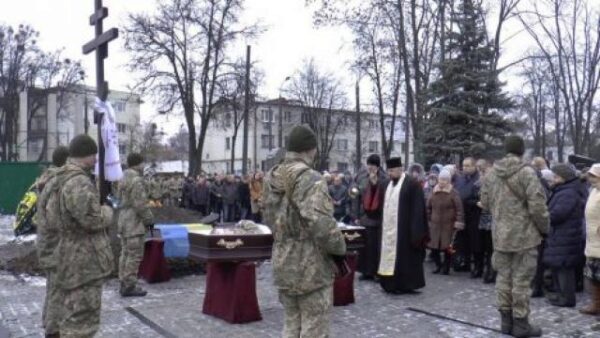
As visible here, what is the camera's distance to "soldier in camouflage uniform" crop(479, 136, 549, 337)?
6348mm

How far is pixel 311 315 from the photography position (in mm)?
4707

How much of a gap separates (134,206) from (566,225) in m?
5.59

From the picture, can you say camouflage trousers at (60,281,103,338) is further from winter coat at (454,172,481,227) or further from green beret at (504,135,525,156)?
winter coat at (454,172,481,227)

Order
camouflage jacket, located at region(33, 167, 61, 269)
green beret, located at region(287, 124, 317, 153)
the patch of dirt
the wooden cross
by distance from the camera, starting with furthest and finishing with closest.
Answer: the patch of dirt < the wooden cross < camouflage jacket, located at region(33, 167, 61, 269) < green beret, located at region(287, 124, 317, 153)

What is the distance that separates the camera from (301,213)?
4.54 m

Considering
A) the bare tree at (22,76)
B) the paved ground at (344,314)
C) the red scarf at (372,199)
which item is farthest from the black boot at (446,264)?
the bare tree at (22,76)

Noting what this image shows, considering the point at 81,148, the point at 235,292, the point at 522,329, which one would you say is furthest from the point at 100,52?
the point at 522,329

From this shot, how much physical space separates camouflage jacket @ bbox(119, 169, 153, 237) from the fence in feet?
61.7

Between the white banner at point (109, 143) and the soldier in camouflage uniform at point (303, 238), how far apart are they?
5392 mm

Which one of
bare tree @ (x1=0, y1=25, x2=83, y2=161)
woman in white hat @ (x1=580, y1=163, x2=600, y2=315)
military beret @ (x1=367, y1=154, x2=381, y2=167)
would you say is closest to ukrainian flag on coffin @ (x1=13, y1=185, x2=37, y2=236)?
military beret @ (x1=367, y1=154, x2=381, y2=167)

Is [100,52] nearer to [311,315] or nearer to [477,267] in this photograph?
[477,267]

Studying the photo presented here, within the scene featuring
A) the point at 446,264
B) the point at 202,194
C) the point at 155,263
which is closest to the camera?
the point at 155,263

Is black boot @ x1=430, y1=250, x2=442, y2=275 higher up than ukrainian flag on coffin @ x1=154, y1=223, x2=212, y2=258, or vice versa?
ukrainian flag on coffin @ x1=154, y1=223, x2=212, y2=258

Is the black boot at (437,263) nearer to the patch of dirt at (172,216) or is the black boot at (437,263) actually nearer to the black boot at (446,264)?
the black boot at (446,264)
